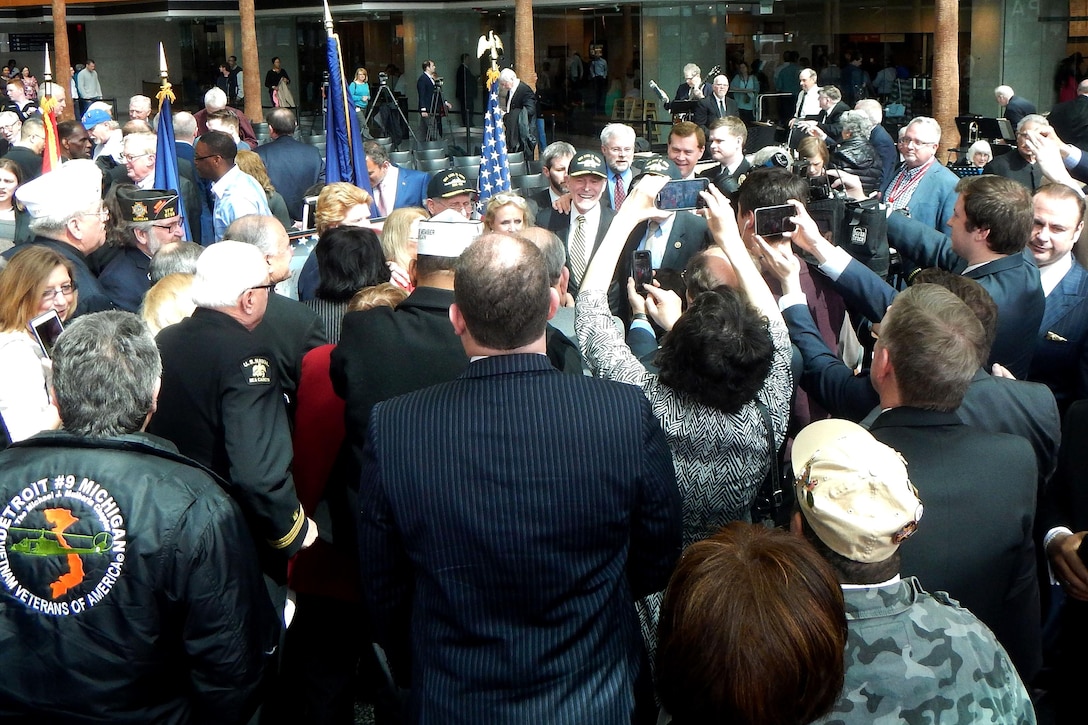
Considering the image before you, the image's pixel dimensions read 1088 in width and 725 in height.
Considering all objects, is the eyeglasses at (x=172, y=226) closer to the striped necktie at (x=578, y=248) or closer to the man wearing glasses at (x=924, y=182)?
the striped necktie at (x=578, y=248)

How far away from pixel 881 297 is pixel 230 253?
2.08 metres

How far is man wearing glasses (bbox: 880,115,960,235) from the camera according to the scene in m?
6.27

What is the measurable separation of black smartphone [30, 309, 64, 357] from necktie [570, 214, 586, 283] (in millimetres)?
2606

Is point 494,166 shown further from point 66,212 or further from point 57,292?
point 57,292

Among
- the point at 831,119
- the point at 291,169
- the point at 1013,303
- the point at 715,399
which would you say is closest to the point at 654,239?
the point at 1013,303

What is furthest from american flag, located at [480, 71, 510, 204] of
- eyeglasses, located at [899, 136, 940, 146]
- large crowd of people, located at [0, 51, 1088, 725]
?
large crowd of people, located at [0, 51, 1088, 725]

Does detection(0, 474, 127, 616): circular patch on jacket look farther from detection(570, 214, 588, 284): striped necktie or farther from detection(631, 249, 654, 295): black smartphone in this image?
detection(570, 214, 588, 284): striped necktie

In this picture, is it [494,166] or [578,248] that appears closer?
[578,248]

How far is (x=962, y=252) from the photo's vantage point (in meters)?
3.94

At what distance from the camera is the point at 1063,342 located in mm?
3965

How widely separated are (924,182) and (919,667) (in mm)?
4943

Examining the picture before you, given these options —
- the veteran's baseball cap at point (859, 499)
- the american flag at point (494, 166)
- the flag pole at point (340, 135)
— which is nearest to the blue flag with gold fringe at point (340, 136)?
the flag pole at point (340, 135)

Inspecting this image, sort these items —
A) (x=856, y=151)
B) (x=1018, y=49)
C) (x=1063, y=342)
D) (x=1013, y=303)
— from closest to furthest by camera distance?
(x=1013, y=303) < (x=1063, y=342) < (x=856, y=151) < (x=1018, y=49)

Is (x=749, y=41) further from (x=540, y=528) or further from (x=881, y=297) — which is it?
(x=540, y=528)
